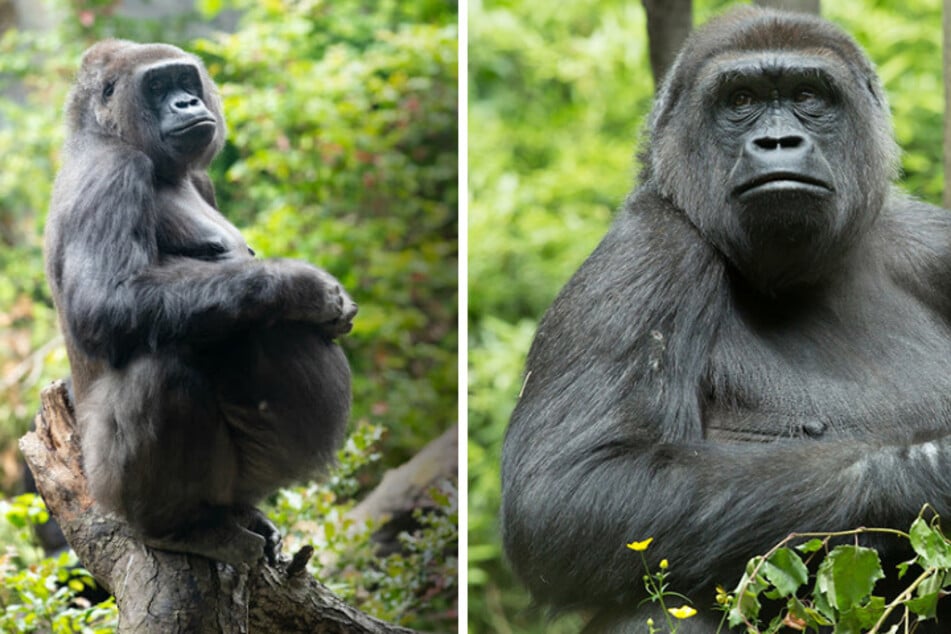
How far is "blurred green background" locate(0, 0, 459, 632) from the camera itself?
348cm

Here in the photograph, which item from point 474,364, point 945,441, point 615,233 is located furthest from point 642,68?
point 945,441

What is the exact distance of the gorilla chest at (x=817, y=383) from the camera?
2.28 m

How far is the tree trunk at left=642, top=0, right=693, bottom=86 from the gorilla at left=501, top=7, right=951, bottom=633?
3.18ft

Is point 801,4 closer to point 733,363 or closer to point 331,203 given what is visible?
point 733,363

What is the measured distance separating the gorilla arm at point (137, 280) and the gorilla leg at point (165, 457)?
0.07 m

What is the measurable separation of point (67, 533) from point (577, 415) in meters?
1.36

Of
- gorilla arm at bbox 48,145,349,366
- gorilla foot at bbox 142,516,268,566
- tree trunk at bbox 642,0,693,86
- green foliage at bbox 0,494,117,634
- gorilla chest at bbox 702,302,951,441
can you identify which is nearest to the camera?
gorilla chest at bbox 702,302,951,441

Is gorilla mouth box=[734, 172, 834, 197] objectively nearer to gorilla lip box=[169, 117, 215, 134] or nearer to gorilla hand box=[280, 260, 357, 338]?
gorilla hand box=[280, 260, 357, 338]

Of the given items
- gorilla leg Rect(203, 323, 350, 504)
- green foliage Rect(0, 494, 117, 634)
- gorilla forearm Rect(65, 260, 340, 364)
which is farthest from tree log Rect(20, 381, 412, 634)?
gorilla forearm Rect(65, 260, 340, 364)

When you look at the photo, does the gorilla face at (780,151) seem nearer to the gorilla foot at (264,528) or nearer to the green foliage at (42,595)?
the gorilla foot at (264,528)

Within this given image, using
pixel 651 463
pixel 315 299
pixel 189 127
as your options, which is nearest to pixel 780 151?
pixel 651 463

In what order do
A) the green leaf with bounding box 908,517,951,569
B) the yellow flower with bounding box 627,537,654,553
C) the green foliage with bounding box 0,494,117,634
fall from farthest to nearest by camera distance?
1. the green foliage with bounding box 0,494,117,634
2. the yellow flower with bounding box 627,537,654,553
3. the green leaf with bounding box 908,517,951,569

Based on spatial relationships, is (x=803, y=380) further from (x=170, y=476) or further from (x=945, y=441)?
(x=170, y=476)

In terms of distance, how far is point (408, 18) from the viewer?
5926 millimetres
